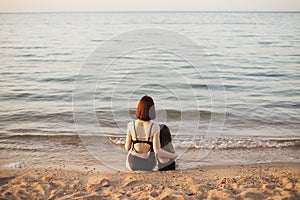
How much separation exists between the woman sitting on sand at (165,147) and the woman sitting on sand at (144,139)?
0.09m

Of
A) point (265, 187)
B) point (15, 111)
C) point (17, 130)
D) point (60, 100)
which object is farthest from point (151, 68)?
point (265, 187)

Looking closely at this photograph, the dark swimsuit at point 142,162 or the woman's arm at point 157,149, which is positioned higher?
the woman's arm at point 157,149

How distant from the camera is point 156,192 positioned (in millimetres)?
4844

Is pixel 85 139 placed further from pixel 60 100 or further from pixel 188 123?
pixel 60 100

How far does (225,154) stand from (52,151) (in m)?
3.71

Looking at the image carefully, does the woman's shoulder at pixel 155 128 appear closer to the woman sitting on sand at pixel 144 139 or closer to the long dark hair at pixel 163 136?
the woman sitting on sand at pixel 144 139

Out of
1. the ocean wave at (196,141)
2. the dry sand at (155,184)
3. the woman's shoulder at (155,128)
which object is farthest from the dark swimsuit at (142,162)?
the ocean wave at (196,141)

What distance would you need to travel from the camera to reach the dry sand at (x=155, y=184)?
15.6ft

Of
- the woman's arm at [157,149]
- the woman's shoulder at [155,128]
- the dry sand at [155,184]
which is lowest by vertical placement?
the dry sand at [155,184]

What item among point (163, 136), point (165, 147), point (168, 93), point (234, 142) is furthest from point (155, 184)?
point (168, 93)

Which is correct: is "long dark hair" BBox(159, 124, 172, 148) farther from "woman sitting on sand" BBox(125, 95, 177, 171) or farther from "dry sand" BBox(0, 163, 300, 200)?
"dry sand" BBox(0, 163, 300, 200)

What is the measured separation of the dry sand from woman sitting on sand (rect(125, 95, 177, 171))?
18 centimetres

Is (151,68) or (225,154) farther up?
(151,68)

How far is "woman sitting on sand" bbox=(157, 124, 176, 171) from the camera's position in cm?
555
